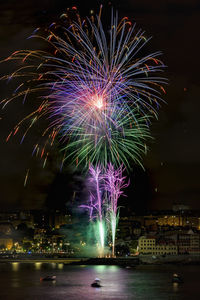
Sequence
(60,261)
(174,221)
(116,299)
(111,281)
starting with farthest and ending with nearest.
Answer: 1. (174,221)
2. (60,261)
3. (111,281)
4. (116,299)

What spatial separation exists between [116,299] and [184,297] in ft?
11.5

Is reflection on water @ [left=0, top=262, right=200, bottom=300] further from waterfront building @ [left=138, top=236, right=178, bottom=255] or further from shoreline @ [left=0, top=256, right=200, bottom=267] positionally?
waterfront building @ [left=138, top=236, right=178, bottom=255]

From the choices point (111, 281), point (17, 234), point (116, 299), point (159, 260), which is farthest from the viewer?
point (17, 234)

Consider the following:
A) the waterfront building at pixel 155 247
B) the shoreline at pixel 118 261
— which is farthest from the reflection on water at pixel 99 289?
the waterfront building at pixel 155 247

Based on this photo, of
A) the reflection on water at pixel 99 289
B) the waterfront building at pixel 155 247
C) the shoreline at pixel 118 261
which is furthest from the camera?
the waterfront building at pixel 155 247

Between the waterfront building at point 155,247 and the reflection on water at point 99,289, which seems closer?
the reflection on water at point 99,289

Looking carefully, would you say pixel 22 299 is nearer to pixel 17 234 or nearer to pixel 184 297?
pixel 184 297

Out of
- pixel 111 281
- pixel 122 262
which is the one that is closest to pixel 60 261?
pixel 122 262

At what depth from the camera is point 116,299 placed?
28.6 metres

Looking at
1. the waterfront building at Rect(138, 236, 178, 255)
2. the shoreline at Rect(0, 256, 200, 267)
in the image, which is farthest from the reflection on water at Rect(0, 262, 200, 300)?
the waterfront building at Rect(138, 236, 178, 255)

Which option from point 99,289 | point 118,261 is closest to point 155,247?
point 118,261

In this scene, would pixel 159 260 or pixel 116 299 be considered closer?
Answer: pixel 116 299

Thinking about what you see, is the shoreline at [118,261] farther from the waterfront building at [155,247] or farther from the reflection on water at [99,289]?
the reflection on water at [99,289]

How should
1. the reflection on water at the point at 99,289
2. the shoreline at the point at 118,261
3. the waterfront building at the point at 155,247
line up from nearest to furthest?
the reflection on water at the point at 99,289 → the shoreline at the point at 118,261 → the waterfront building at the point at 155,247
